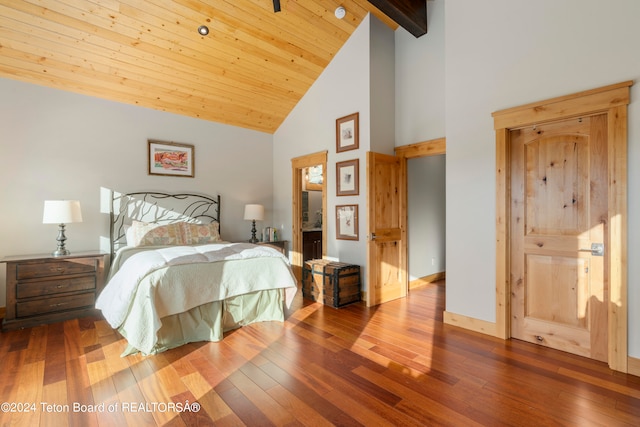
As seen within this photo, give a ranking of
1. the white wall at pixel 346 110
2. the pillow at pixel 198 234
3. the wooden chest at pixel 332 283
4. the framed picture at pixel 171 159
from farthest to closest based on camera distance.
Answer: the framed picture at pixel 171 159, the pillow at pixel 198 234, the white wall at pixel 346 110, the wooden chest at pixel 332 283

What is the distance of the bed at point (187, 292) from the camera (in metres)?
2.60

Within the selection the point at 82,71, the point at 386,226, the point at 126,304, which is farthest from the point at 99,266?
the point at 386,226

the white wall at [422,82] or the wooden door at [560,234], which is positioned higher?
the white wall at [422,82]

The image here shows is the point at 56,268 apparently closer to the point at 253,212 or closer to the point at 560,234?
the point at 253,212

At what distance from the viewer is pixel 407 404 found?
1977 millimetres

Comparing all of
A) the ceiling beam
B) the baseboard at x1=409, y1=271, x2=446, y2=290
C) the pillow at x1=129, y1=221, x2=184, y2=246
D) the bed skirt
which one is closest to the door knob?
the baseboard at x1=409, y1=271, x2=446, y2=290

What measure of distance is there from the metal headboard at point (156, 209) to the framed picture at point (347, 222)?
6.94ft

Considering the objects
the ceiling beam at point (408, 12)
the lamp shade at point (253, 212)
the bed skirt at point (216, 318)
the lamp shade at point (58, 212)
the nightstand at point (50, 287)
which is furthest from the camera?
the lamp shade at point (253, 212)

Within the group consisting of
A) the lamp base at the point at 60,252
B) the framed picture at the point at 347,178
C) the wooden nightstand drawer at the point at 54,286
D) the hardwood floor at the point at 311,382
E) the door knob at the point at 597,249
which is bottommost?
the hardwood floor at the point at 311,382

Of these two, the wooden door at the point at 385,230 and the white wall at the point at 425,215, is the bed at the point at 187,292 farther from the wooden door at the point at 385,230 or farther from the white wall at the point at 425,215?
the white wall at the point at 425,215

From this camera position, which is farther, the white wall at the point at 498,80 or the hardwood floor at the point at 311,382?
the white wall at the point at 498,80

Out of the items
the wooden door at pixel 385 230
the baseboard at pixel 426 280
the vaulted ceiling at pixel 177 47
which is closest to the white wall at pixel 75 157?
the vaulted ceiling at pixel 177 47

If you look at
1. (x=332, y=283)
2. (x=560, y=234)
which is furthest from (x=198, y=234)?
(x=560, y=234)

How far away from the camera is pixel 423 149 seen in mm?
4230
